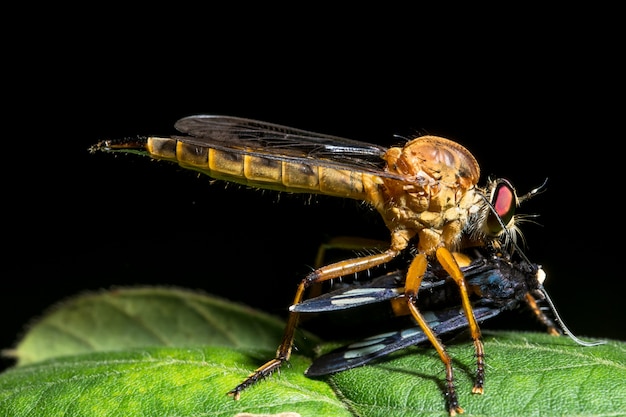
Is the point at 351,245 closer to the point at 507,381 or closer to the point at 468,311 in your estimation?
the point at 468,311

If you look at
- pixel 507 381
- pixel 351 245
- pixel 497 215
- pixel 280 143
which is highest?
pixel 280 143

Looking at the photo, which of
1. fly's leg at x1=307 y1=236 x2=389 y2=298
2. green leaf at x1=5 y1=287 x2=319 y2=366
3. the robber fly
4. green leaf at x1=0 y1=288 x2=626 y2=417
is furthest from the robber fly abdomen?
green leaf at x1=0 y1=288 x2=626 y2=417

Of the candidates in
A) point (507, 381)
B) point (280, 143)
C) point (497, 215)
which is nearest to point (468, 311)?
point (507, 381)

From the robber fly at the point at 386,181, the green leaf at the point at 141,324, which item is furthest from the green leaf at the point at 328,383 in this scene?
the green leaf at the point at 141,324

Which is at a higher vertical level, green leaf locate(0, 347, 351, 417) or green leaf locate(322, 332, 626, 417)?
green leaf locate(322, 332, 626, 417)

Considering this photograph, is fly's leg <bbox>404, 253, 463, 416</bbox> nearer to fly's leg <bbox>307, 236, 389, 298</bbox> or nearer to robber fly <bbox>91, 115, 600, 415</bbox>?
robber fly <bbox>91, 115, 600, 415</bbox>

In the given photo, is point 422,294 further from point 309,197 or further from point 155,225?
point 155,225

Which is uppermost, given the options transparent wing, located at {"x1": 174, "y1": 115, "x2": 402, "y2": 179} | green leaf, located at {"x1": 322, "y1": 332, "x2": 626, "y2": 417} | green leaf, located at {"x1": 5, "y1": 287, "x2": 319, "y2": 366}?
transparent wing, located at {"x1": 174, "y1": 115, "x2": 402, "y2": 179}
